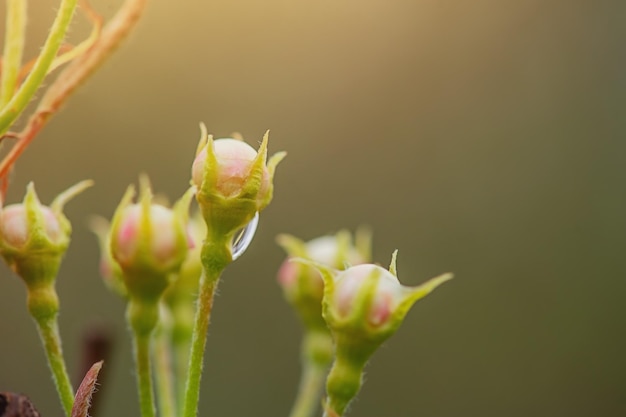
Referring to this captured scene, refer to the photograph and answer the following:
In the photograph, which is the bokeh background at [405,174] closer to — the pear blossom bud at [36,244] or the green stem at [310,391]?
the green stem at [310,391]

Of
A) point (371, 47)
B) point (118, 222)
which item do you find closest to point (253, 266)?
point (371, 47)

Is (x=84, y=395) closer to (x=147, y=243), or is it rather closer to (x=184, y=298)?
(x=147, y=243)

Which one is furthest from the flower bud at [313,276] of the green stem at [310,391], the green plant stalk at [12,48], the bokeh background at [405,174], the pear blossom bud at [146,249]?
the bokeh background at [405,174]

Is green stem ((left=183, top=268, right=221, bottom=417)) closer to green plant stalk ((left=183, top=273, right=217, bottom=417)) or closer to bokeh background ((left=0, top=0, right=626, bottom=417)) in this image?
green plant stalk ((left=183, top=273, right=217, bottom=417))

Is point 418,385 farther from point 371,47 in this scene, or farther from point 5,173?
point 5,173

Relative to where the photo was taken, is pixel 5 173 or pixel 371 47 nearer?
pixel 5 173

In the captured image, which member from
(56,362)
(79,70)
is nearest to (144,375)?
(56,362)
